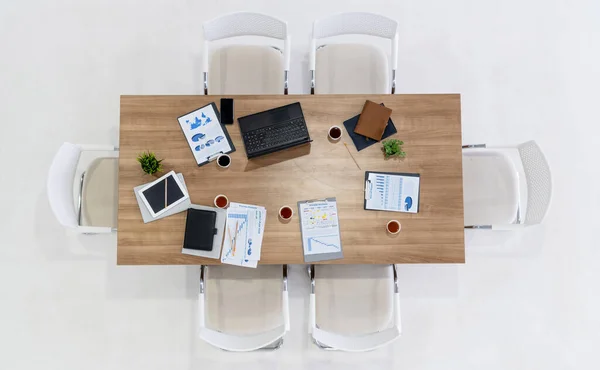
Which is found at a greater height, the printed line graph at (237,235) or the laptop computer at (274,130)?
the laptop computer at (274,130)

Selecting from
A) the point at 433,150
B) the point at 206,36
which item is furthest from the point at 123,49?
the point at 433,150

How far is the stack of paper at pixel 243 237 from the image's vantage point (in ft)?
7.32

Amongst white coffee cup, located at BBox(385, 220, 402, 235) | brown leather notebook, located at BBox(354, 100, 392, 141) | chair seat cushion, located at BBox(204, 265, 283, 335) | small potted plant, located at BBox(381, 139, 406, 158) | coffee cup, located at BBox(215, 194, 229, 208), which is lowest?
chair seat cushion, located at BBox(204, 265, 283, 335)

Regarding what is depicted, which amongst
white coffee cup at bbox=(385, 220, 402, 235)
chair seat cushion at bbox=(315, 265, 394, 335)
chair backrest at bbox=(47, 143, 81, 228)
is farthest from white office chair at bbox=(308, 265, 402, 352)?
chair backrest at bbox=(47, 143, 81, 228)

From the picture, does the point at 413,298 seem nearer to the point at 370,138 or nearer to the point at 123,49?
the point at 370,138

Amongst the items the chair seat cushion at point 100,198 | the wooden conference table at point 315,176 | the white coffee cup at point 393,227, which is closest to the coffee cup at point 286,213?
the wooden conference table at point 315,176

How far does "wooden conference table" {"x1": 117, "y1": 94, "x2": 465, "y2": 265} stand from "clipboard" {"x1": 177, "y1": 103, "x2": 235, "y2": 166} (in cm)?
3

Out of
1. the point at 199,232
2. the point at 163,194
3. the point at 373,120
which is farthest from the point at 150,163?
the point at 373,120

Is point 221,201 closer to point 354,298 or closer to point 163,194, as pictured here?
point 163,194

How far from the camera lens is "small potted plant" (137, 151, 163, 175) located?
2193 mm

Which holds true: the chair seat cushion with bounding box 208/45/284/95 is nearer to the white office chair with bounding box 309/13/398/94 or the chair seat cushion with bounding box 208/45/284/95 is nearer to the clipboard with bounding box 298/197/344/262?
the white office chair with bounding box 309/13/398/94

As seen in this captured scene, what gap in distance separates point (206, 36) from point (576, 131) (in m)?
2.57

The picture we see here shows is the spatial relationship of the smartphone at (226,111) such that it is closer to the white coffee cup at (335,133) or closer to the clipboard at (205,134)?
the clipboard at (205,134)

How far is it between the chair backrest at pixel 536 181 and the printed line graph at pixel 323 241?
106cm
